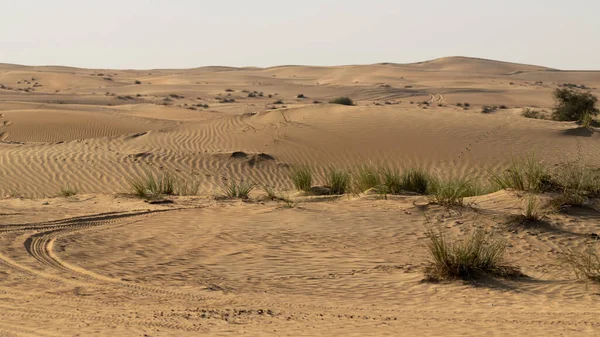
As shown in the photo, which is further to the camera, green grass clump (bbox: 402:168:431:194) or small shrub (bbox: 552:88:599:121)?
small shrub (bbox: 552:88:599:121)

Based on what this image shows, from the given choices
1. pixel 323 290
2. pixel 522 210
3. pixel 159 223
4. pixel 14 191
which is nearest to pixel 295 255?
pixel 323 290

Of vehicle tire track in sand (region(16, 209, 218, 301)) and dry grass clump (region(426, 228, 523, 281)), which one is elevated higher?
dry grass clump (region(426, 228, 523, 281))

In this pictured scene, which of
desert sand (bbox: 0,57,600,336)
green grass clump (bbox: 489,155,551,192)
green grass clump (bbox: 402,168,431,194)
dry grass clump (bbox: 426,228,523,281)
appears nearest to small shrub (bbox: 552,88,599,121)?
desert sand (bbox: 0,57,600,336)

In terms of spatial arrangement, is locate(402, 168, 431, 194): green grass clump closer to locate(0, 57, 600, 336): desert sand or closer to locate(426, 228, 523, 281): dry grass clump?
locate(0, 57, 600, 336): desert sand

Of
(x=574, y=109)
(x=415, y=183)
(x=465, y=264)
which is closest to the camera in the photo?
(x=465, y=264)

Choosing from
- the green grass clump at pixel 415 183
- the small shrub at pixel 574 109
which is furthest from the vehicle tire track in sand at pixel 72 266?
the small shrub at pixel 574 109

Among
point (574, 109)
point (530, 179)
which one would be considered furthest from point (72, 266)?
point (574, 109)

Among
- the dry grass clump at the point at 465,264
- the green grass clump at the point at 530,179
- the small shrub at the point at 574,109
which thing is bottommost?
the dry grass clump at the point at 465,264

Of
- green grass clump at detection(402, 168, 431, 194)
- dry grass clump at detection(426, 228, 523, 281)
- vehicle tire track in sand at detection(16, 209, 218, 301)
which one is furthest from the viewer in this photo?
green grass clump at detection(402, 168, 431, 194)

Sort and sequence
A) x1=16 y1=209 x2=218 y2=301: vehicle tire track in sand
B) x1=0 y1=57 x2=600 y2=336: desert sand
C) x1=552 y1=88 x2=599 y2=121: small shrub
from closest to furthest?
x1=0 y1=57 x2=600 y2=336: desert sand → x1=16 y1=209 x2=218 y2=301: vehicle tire track in sand → x1=552 y1=88 x2=599 y2=121: small shrub

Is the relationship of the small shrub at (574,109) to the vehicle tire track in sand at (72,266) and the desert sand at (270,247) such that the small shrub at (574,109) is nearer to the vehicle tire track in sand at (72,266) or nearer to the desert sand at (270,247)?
the desert sand at (270,247)

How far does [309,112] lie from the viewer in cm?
2580

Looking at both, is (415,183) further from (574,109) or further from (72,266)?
(574,109)

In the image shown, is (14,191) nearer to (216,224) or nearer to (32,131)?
(216,224)
